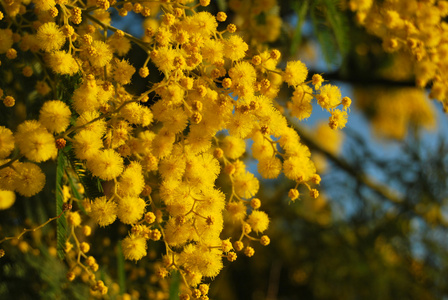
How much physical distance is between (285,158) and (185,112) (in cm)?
25

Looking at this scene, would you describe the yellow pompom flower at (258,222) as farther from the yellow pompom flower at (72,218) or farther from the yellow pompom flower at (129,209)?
the yellow pompom flower at (72,218)

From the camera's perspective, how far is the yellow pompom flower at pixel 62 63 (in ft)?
2.68

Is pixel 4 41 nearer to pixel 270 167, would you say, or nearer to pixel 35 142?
pixel 35 142

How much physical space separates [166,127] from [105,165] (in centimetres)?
13

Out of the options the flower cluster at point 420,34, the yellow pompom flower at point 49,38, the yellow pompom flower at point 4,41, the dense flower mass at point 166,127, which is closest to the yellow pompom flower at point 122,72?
the dense flower mass at point 166,127

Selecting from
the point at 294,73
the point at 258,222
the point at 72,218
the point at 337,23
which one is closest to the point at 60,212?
the point at 72,218

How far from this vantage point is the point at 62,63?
82 cm

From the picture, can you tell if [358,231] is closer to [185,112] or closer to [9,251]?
[9,251]

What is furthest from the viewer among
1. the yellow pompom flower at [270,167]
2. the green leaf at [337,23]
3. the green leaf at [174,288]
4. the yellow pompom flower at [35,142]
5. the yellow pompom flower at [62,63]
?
the green leaf at [337,23]

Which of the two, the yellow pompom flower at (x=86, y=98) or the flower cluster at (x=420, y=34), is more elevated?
the yellow pompom flower at (x=86, y=98)

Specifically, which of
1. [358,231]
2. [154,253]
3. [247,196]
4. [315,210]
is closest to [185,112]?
[247,196]

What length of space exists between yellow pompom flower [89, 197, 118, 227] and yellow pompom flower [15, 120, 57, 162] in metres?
0.13

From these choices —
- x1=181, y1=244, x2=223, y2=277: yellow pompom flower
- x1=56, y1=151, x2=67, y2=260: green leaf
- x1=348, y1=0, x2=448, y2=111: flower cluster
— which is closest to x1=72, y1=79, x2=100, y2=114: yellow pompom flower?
x1=56, y1=151, x2=67, y2=260: green leaf

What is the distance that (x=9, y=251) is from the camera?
56.8 inches
